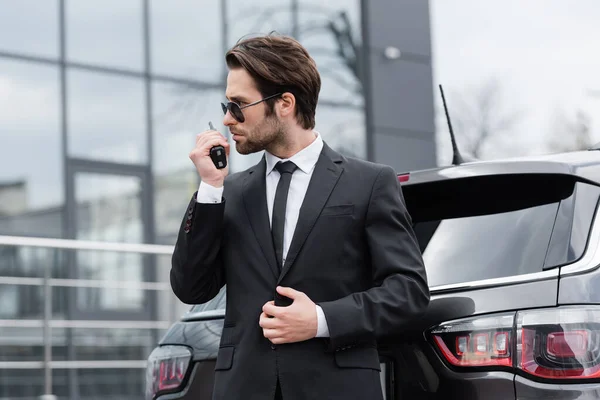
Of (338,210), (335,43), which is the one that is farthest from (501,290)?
(335,43)

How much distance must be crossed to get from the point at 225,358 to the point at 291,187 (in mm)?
505

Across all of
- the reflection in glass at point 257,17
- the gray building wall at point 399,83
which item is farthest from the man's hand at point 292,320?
the gray building wall at point 399,83

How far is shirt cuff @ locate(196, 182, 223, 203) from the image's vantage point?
2.66 metres

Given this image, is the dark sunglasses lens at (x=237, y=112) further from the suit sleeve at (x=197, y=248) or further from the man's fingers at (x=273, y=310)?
the man's fingers at (x=273, y=310)

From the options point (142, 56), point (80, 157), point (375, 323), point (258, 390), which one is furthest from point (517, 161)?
point (142, 56)

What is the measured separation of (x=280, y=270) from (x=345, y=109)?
41.5ft

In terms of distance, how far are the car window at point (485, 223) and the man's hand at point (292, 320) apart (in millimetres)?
526

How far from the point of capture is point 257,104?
2.69 metres

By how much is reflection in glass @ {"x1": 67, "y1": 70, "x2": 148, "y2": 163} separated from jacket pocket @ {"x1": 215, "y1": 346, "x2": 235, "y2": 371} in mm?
10121

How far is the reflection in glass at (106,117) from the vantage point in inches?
495

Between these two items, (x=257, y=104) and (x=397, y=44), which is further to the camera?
(x=397, y=44)

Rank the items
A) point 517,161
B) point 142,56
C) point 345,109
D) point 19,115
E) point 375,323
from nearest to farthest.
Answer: point 375,323
point 517,161
point 19,115
point 142,56
point 345,109

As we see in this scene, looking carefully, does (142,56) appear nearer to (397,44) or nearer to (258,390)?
(397,44)

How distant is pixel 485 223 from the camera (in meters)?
2.97
